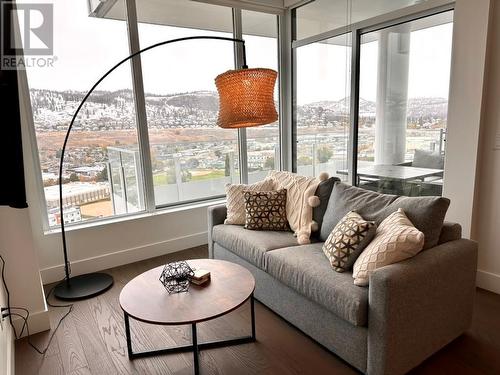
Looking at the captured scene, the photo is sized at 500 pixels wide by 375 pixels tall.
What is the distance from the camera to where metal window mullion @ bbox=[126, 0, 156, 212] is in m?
3.44

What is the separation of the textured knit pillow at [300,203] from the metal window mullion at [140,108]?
1.48 meters

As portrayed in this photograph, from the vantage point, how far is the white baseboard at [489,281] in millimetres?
2682

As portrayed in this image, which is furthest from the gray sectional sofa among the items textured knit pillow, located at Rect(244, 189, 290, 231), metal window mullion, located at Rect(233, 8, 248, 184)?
metal window mullion, located at Rect(233, 8, 248, 184)

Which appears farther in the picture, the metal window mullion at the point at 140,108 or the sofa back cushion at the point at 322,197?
the metal window mullion at the point at 140,108

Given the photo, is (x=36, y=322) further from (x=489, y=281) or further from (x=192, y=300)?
(x=489, y=281)

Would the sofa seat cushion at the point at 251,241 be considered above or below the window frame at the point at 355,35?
below

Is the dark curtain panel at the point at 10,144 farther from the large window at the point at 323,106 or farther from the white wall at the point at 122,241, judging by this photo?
the large window at the point at 323,106

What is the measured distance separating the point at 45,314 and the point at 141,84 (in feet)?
7.43

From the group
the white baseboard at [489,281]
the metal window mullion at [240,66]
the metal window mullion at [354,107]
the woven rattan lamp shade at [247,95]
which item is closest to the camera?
the woven rattan lamp shade at [247,95]

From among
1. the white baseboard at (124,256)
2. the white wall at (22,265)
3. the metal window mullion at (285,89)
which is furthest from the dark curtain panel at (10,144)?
the metal window mullion at (285,89)

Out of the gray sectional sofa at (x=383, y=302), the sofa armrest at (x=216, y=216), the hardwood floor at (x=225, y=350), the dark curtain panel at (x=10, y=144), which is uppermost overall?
the dark curtain panel at (x=10, y=144)

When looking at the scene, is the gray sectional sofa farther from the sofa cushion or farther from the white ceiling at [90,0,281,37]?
the white ceiling at [90,0,281,37]

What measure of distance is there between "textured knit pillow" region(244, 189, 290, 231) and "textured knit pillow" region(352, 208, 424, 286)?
98 centimetres

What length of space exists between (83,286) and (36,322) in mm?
644
